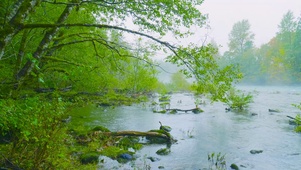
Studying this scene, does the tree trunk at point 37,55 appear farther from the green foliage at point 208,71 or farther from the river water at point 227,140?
the river water at point 227,140

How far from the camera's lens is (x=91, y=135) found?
1347 centimetres

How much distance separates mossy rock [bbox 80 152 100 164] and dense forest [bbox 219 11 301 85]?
2339 inches

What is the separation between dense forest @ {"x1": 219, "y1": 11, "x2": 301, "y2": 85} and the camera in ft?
233

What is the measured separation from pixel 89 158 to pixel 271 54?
8513cm

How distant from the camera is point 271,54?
83.9 meters

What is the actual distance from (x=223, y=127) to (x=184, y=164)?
28.5ft

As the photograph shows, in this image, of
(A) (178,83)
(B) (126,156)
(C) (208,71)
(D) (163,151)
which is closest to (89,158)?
(B) (126,156)

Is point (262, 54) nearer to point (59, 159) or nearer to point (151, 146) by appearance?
point (151, 146)

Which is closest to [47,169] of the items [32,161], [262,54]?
[32,161]

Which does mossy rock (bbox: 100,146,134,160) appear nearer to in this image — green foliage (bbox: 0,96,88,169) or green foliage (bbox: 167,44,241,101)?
green foliage (bbox: 0,96,88,169)

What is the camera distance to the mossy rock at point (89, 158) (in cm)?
1028

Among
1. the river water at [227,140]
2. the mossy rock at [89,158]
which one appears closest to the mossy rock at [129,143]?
the river water at [227,140]

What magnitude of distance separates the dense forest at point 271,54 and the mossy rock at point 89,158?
2339 inches

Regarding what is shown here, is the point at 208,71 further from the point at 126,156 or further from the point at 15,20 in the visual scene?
the point at 126,156
